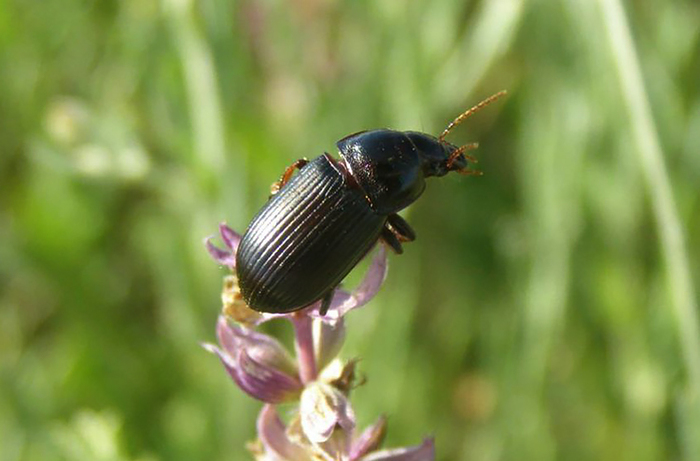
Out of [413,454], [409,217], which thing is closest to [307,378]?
[413,454]

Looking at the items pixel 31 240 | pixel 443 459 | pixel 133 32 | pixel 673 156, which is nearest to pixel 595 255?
pixel 673 156

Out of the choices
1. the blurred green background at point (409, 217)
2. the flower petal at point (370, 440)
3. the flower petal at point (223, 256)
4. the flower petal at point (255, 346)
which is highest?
the flower petal at point (223, 256)

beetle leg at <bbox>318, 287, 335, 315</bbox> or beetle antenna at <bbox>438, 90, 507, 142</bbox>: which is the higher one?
beetle leg at <bbox>318, 287, 335, 315</bbox>

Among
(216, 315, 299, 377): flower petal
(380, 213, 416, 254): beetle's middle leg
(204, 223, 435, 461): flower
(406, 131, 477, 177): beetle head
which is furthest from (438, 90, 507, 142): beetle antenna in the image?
(216, 315, 299, 377): flower petal

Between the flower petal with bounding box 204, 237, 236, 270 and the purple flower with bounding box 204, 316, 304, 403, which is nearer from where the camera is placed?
the purple flower with bounding box 204, 316, 304, 403

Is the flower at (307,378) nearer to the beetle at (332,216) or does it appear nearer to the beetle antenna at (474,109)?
the beetle at (332,216)

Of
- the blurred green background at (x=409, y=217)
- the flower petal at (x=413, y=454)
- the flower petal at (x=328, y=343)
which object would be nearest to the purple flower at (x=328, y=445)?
the flower petal at (x=413, y=454)

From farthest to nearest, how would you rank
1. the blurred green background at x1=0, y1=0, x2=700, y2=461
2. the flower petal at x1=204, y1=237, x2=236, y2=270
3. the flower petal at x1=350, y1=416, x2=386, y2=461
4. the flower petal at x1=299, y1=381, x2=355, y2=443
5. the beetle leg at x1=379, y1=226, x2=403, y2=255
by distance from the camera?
1. the blurred green background at x1=0, y1=0, x2=700, y2=461
2. the beetle leg at x1=379, y1=226, x2=403, y2=255
3. the flower petal at x1=204, y1=237, x2=236, y2=270
4. the flower petal at x1=350, y1=416, x2=386, y2=461
5. the flower petal at x1=299, y1=381, x2=355, y2=443

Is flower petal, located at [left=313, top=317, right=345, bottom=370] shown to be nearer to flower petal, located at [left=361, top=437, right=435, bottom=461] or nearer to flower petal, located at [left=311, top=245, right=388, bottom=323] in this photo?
flower petal, located at [left=311, top=245, right=388, bottom=323]
